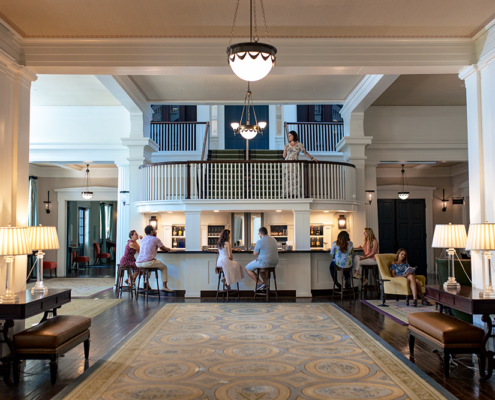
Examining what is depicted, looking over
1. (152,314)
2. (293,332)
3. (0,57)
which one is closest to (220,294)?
(152,314)

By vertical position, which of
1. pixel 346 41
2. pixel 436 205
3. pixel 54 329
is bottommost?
pixel 54 329

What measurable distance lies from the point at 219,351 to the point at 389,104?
8.99m

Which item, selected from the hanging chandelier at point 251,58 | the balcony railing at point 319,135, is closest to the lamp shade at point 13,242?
the hanging chandelier at point 251,58

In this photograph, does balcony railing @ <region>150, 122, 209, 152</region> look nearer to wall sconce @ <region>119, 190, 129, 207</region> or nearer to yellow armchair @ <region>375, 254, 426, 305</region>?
wall sconce @ <region>119, 190, 129, 207</region>

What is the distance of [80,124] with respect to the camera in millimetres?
12117

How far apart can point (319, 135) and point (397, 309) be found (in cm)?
741

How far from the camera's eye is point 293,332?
20.9 feet

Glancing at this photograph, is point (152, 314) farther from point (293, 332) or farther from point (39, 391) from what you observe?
point (39, 391)

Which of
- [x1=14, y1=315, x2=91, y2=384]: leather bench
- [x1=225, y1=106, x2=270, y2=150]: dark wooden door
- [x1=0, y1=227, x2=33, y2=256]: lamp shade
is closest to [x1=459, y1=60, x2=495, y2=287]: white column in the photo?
[x1=14, y1=315, x2=91, y2=384]: leather bench

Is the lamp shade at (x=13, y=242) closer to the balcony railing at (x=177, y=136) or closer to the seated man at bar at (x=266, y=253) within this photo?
the seated man at bar at (x=266, y=253)

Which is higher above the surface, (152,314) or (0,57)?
(0,57)

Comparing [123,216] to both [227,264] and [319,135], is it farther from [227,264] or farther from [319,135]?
[319,135]

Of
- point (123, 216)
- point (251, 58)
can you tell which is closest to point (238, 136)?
point (123, 216)

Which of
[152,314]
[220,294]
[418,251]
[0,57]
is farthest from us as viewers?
[418,251]
